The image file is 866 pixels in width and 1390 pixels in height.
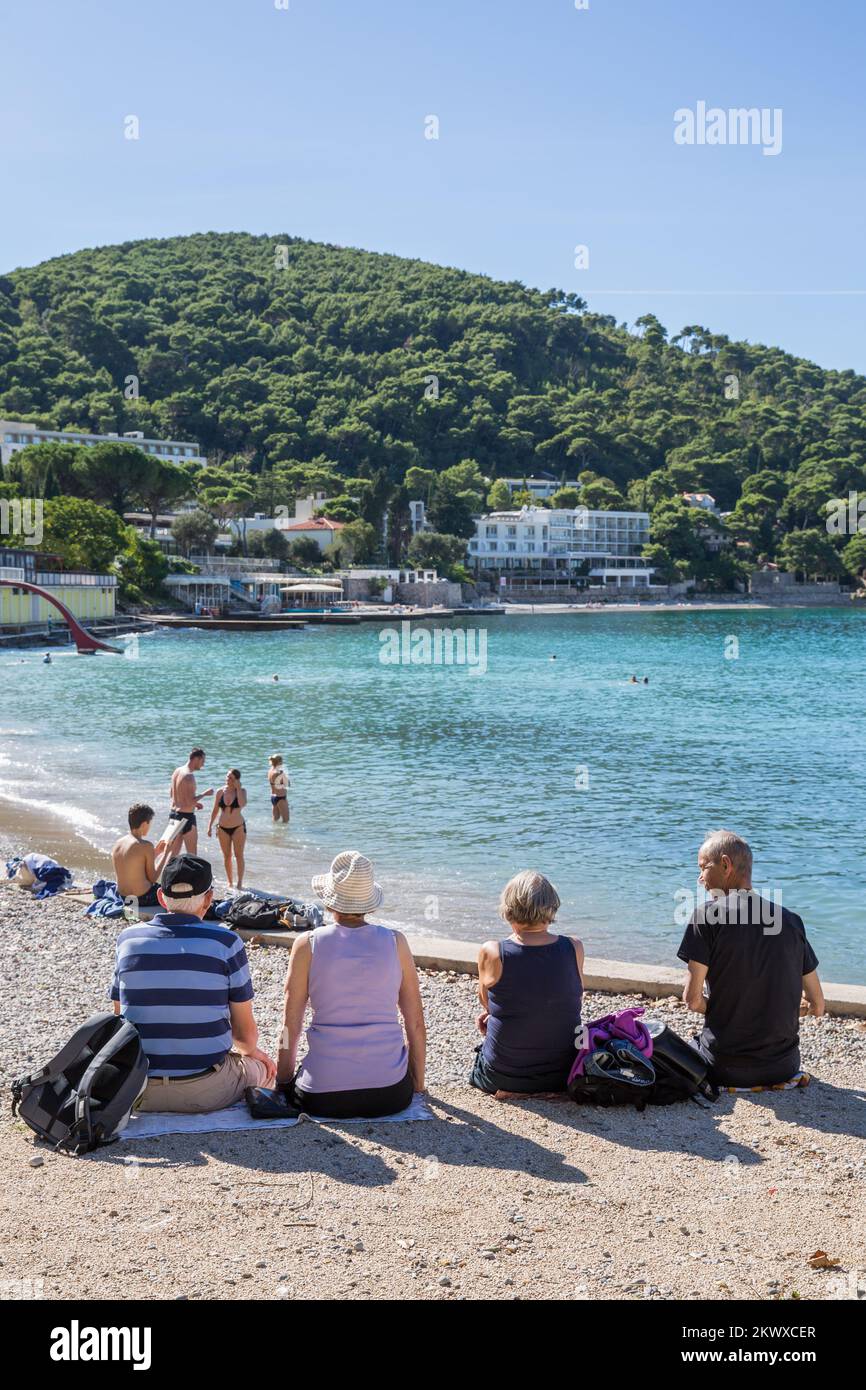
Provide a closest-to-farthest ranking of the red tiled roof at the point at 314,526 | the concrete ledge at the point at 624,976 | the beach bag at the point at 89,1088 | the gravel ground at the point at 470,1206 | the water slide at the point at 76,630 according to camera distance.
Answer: the gravel ground at the point at 470,1206
the beach bag at the point at 89,1088
the concrete ledge at the point at 624,976
the water slide at the point at 76,630
the red tiled roof at the point at 314,526

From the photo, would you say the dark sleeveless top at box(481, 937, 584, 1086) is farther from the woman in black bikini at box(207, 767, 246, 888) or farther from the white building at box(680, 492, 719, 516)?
the white building at box(680, 492, 719, 516)

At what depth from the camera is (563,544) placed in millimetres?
152625

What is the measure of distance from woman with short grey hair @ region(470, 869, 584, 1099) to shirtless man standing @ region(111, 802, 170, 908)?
471 cm

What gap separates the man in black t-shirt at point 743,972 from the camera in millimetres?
5863

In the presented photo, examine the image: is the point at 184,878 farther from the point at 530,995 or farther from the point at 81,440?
the point at 81,440

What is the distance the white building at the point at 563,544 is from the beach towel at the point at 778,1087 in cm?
14065

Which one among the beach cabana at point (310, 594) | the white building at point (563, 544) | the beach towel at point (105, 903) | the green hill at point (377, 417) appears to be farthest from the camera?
the green hill at point (377, 417)

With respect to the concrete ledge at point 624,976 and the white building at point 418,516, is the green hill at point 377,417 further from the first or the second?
the concrete ledge at point 624,976

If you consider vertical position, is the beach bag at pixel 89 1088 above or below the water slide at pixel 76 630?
below

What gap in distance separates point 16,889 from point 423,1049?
7530 millimetres

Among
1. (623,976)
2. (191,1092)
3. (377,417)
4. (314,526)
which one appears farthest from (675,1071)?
(377,417)

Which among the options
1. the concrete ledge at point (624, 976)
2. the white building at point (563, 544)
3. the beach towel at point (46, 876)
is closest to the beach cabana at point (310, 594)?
the white building at point (563, 544)

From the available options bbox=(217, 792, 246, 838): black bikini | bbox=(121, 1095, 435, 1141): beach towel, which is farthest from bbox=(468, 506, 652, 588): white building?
bbox=(121, 1095, 435, 1141): beach towel
